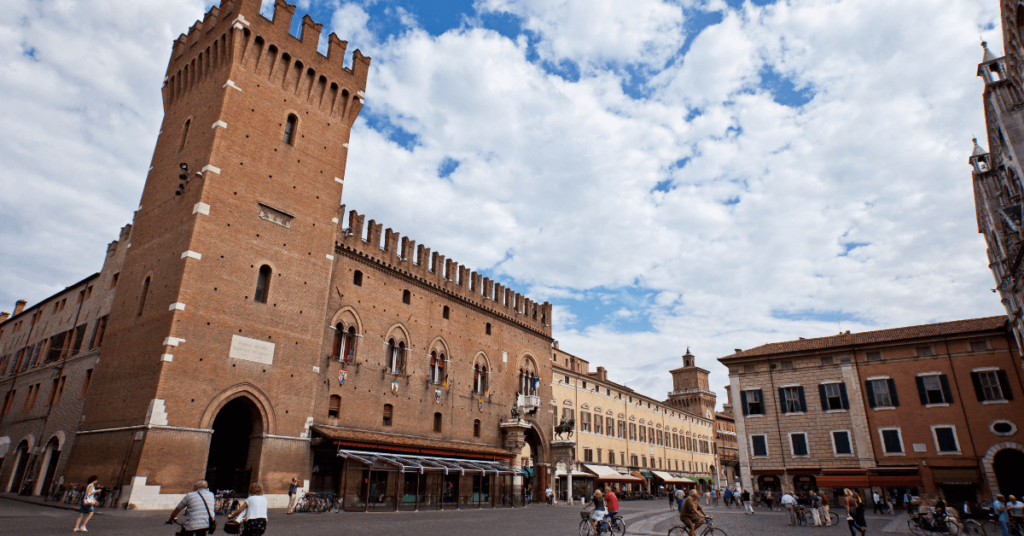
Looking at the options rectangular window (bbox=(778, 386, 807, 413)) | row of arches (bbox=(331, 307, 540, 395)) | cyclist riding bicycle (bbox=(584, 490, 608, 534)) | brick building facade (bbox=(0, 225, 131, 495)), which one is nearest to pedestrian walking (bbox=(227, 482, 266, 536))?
cyclist riding bicycle (bbox=(584, 490, 608, 534))

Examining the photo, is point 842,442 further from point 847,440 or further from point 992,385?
point 992,385

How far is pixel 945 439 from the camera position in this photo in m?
27.7

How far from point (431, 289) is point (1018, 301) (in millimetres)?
26420

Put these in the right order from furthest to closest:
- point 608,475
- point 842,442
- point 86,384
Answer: point 608,475, point 842,442, point 86,384

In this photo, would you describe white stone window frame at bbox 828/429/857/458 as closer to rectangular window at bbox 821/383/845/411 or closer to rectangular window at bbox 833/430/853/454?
rectangular window at bbox 833/430/853/454

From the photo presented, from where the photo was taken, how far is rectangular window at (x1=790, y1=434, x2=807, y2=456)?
101 feet

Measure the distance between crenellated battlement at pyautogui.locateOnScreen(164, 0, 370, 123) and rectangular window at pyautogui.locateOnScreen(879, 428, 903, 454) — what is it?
3175 centimetres

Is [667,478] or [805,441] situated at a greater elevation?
[805,441]

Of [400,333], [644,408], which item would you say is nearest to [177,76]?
[400,333]

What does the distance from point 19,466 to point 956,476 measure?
43.6 metres

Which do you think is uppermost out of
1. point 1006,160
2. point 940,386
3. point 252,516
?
point 1006,160

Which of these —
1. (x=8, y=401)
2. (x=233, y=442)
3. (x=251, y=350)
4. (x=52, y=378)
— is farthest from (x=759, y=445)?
(x=8, y=401)

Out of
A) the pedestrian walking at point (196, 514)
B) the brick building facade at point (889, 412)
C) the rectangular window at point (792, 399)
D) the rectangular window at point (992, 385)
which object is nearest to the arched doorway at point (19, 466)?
the pedestrian walking at point (196, 514)

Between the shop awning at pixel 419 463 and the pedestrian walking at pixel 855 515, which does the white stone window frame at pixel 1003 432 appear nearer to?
the pedestrian walking at pixel 855 515
